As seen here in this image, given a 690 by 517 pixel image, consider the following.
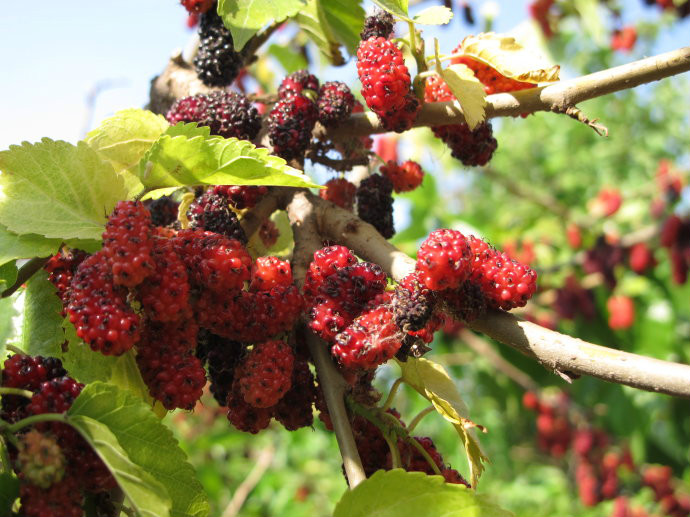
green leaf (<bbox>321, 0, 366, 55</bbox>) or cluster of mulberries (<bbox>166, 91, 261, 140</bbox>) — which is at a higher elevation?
green leaf (<bbox>321, 0, 366, 55</bbox>)

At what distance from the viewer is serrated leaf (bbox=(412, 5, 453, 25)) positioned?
2.64 feet

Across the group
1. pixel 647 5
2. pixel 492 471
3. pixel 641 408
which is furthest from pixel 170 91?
pixel 492 471

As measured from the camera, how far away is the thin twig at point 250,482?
2936 millimetres

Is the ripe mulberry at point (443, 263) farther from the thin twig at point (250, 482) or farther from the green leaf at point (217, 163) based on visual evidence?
the thin twig at point (250, 482)

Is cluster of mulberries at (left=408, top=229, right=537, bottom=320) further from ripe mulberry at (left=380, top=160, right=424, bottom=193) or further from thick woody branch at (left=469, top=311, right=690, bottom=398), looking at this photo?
ripe mulberry at (left=380, top=160, right=424, bottom=193)

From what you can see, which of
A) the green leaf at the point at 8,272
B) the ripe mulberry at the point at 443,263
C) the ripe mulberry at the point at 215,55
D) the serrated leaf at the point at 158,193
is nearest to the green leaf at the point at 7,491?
the green leaf at the point at 8,272

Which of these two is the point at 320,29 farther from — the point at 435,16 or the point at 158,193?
the point at 158,193

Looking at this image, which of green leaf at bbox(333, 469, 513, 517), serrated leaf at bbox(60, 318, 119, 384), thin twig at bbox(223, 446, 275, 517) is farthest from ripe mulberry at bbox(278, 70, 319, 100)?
thin twig at bbox(223, 446, 275, 517)

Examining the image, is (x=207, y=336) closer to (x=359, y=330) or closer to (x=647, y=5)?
(x=359, y=330)

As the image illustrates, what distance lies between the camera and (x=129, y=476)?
22.8 inches

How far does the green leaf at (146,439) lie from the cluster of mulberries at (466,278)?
0.99 ft

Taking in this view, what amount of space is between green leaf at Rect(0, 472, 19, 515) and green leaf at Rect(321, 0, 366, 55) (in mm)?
811

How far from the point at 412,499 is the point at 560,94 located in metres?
0.50

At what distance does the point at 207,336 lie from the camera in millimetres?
840
